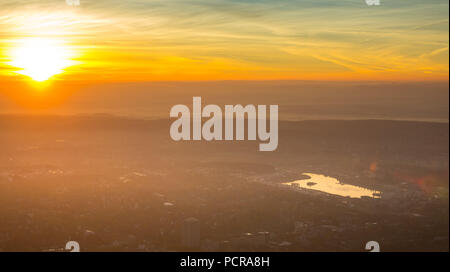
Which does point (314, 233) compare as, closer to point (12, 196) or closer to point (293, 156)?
point (12, 196)

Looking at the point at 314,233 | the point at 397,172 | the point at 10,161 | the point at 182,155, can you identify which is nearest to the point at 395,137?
the point at 397,172

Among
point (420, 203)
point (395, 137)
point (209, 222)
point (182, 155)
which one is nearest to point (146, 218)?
point (209, 222)

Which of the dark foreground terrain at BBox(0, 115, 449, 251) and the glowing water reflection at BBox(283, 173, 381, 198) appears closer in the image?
the dark foreground terrain at BBox(0, 115, 449, 251)

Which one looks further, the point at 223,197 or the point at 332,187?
the point at 332,187

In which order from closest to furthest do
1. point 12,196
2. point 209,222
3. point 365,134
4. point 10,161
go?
point 209,222
point 12,196
point 10,161
point 365,134

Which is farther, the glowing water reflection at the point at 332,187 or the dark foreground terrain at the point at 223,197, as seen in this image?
the glowing water reflection at the point at 332,187

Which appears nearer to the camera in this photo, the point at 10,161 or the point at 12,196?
the point at 12,196

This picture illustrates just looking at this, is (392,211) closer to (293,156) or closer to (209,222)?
(209,222)

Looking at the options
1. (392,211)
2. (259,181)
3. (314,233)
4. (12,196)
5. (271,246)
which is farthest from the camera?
(259,181)
